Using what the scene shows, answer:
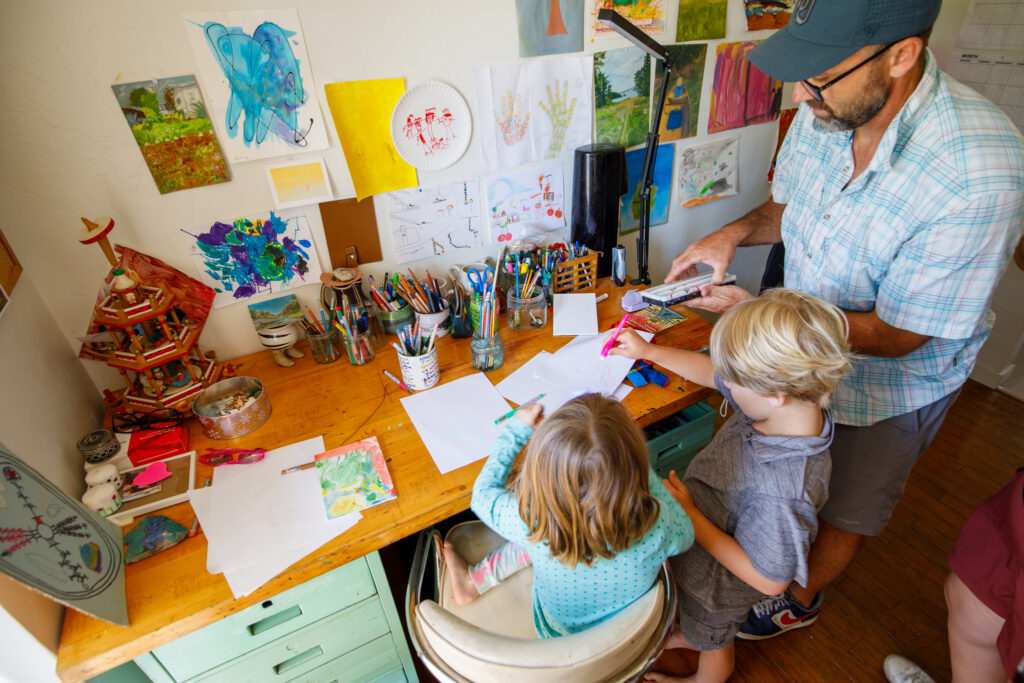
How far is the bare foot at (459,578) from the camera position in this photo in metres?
1.04

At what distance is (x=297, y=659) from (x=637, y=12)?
1.84 meters

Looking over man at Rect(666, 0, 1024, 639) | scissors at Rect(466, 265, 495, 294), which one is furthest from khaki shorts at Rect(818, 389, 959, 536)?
scissors at Rect(466, 265, 495, 294)

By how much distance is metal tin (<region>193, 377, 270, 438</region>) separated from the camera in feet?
3.57

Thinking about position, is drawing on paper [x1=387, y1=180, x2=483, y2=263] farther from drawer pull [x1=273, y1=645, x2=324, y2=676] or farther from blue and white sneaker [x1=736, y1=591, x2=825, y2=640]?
blue and white sneaker [x1=736, y1=591, x2=825, y2=640]

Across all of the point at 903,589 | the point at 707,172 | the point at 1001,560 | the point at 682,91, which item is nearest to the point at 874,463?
the point at 1001,560

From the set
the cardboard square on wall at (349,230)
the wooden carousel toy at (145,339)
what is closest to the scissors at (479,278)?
the cardboard square on wall at (349,230)

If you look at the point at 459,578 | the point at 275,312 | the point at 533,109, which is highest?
the point at 533,109

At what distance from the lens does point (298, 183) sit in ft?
4.03

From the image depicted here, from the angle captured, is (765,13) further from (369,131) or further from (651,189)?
(369,131)

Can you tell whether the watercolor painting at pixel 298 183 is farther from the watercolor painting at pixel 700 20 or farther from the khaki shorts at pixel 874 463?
the khaki shorts at pixel 874 463

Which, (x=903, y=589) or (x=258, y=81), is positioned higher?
(x=258, y=81)

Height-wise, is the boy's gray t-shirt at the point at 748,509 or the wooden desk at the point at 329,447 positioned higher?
the wooden desk at the point at 329,447

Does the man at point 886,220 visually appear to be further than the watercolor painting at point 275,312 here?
No

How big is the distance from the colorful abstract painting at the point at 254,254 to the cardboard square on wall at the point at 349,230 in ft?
0.17
